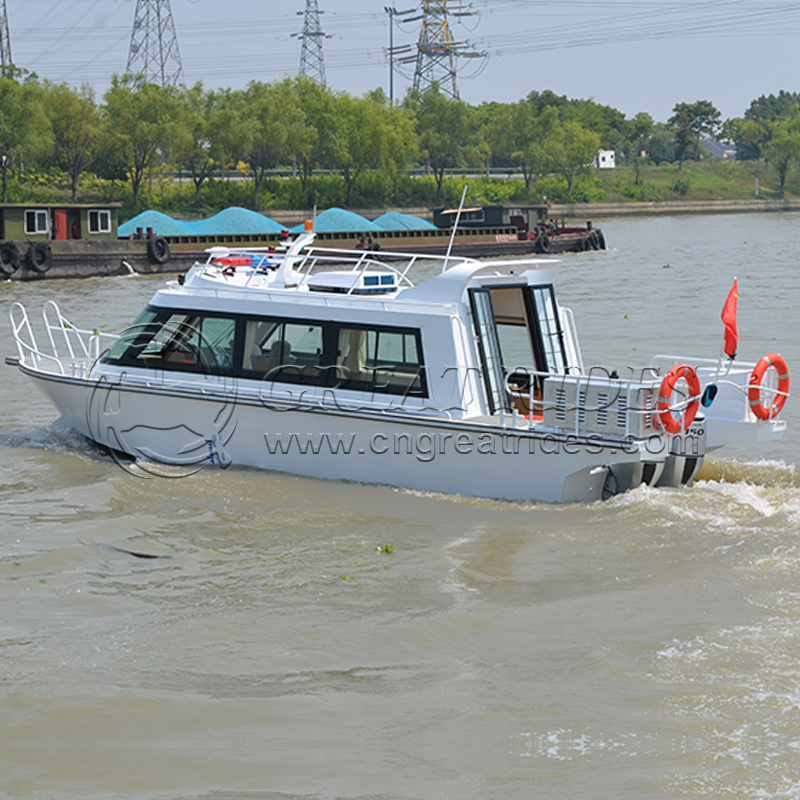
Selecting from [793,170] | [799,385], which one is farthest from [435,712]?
[793,170]

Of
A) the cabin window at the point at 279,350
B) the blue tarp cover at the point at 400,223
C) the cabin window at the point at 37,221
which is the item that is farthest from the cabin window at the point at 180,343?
the blue tarp cover at the point at 400,223

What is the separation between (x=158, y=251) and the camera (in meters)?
40.5

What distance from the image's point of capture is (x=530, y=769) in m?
5.49

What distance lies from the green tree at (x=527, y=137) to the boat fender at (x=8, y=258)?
6456 centimetres

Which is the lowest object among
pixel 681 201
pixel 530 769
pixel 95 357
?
pixel 530 769

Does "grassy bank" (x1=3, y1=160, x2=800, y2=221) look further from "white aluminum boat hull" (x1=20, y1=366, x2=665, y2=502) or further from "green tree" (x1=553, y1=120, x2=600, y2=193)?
"white aluminum boat hull" (x1=20, y1=366, x2=665, y2=502)

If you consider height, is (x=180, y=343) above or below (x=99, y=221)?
below

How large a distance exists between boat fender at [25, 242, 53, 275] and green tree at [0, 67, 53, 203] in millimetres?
23945

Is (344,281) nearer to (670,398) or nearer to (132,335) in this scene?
(132,335)

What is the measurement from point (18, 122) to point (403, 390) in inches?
2205

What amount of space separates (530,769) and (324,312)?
5.98m

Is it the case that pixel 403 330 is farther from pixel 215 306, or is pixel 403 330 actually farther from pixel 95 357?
pixel 95 357

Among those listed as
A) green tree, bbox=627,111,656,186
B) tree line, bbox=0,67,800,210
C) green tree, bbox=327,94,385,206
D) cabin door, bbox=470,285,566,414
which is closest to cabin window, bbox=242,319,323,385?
cabin door, bbox=470,285,566,414

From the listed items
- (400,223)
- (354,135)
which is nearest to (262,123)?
(354,135)
